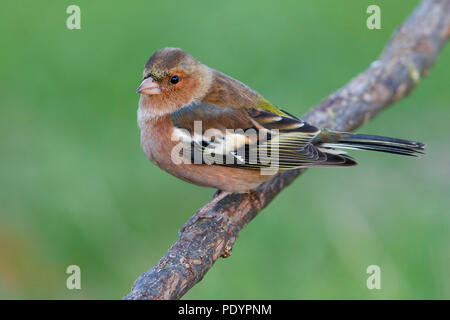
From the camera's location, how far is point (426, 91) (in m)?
7.21

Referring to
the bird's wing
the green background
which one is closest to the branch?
the bird's wing

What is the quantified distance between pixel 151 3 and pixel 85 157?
8.37 feet

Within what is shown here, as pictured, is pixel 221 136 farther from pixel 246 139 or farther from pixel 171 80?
pixel 171 80

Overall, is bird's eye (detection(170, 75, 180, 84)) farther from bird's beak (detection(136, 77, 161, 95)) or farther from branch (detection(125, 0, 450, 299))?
branch (detection(125, 0, 450, 299))

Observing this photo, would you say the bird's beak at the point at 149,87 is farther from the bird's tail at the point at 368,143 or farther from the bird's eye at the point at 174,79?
the bird's tail at the point at 368,143

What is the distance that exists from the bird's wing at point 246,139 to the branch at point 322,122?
12.5 inches

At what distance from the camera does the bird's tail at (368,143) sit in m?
3.85

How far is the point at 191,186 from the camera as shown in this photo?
19.2ft

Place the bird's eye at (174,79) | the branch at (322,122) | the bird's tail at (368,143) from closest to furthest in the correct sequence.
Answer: the branch at (322,122), the bird's tail at (368,143), the bird's eye at (174,79)

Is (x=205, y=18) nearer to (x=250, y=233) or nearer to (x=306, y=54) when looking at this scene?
(x=306, y=54)

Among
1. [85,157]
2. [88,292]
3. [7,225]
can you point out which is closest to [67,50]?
[85,157]

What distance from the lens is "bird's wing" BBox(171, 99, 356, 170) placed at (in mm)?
3926

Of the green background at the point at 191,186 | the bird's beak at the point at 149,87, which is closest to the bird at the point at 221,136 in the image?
the bird's beak at the point at 149,87

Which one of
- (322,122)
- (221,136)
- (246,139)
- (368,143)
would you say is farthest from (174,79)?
(368,143)
